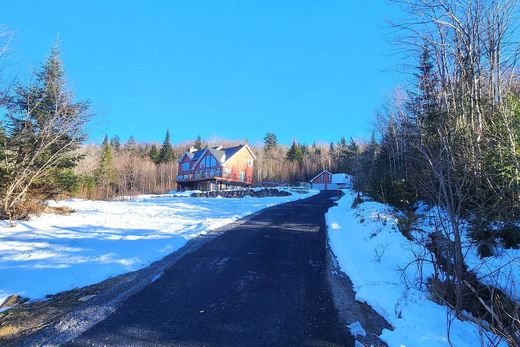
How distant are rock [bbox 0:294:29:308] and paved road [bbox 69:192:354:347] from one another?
1653mm

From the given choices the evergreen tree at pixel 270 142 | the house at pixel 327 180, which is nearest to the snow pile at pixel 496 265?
the house at pixel 327 180

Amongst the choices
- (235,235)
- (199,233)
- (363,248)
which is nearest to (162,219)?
(199,233)

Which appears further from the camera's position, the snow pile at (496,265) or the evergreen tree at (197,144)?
the evergreen tree at (197,144)

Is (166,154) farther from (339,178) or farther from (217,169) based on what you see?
(339,178)

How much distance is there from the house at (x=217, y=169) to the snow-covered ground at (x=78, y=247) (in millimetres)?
36509

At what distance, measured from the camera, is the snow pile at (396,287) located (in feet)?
12.9

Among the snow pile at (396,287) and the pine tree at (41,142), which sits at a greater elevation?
the pine tree at (41,142)

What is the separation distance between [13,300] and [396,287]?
5.88m

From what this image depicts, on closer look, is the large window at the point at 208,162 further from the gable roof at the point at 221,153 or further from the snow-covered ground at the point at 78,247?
the snow-covered ground at the point at 78,247

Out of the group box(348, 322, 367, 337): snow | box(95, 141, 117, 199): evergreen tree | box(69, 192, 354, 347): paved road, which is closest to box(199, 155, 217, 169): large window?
box(95, 141, 117, 199): evergreen tree

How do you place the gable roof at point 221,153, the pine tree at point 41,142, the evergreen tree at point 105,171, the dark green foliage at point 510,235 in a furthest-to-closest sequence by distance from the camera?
the gable roof at point 221,153
the evergreen tree at point 105,171
the pine tree at point 41,142
the dark green foliage at point 510,235

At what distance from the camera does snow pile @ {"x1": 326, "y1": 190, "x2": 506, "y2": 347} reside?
392cm

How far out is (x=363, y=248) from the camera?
349 inches

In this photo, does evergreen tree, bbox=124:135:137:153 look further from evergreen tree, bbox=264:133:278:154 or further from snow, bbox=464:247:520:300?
snow, bbox=464:247:520:300
